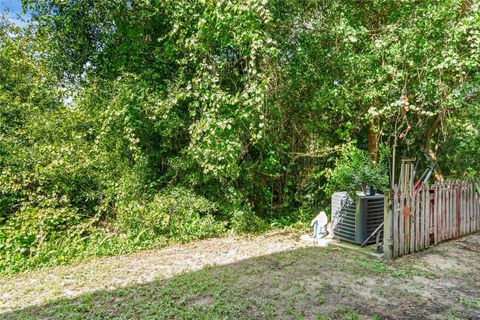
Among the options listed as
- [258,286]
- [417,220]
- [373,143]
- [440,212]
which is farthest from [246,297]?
[373,143]

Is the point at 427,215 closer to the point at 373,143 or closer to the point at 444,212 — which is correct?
the point at 444,212

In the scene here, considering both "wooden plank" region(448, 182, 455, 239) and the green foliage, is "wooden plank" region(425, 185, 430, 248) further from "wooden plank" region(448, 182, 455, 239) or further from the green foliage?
"wooden plank" region(448, 182, 455, 239)

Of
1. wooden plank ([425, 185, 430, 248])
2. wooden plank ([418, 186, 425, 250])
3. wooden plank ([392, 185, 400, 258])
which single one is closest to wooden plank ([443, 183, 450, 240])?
wooden plank ([425, 185, 430, 248])

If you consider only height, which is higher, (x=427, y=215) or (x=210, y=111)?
(x=210, y=111)

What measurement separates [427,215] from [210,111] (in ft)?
12.0

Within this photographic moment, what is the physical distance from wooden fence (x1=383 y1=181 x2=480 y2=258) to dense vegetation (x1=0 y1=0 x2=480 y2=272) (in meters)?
0.76

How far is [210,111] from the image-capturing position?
5.10m

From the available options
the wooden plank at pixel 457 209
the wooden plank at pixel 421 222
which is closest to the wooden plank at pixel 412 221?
the wooden plank at pixel 421 222

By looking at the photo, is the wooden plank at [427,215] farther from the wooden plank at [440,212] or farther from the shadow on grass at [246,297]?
the shadow on grass at [246,297]

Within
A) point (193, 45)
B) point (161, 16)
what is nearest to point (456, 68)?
point (193, 45)

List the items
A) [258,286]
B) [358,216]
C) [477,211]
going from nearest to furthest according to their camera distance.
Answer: [258,286] < [358,216] < [477,211]

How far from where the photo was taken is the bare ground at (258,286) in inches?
114

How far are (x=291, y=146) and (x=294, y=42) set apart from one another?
2229mm

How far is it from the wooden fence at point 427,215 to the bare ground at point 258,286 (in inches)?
8.3
